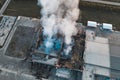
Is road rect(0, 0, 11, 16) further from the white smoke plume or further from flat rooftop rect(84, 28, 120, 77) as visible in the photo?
flat rooftop rect(84, 28, 120, 77)

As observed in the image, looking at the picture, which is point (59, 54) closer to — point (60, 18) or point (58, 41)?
point (58, 41)

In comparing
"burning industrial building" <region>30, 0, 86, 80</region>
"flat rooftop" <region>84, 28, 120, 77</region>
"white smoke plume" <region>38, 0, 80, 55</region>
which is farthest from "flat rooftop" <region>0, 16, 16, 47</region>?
"flat rooftop" <region>84, 28, 120, 77</region>

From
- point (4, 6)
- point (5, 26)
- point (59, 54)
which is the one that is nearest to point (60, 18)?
point (59, 54)

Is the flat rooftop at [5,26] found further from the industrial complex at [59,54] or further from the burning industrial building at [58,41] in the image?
the burning industrial building at [58,41]

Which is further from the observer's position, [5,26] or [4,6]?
[4,6]

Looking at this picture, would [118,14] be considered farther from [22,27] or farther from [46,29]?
[22,27]

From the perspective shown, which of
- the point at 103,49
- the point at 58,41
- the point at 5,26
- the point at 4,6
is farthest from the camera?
the point at 4,6

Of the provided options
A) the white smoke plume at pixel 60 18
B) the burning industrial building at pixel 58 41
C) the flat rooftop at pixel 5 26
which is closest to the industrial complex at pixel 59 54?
the burning industrial building at pixel 58 41
